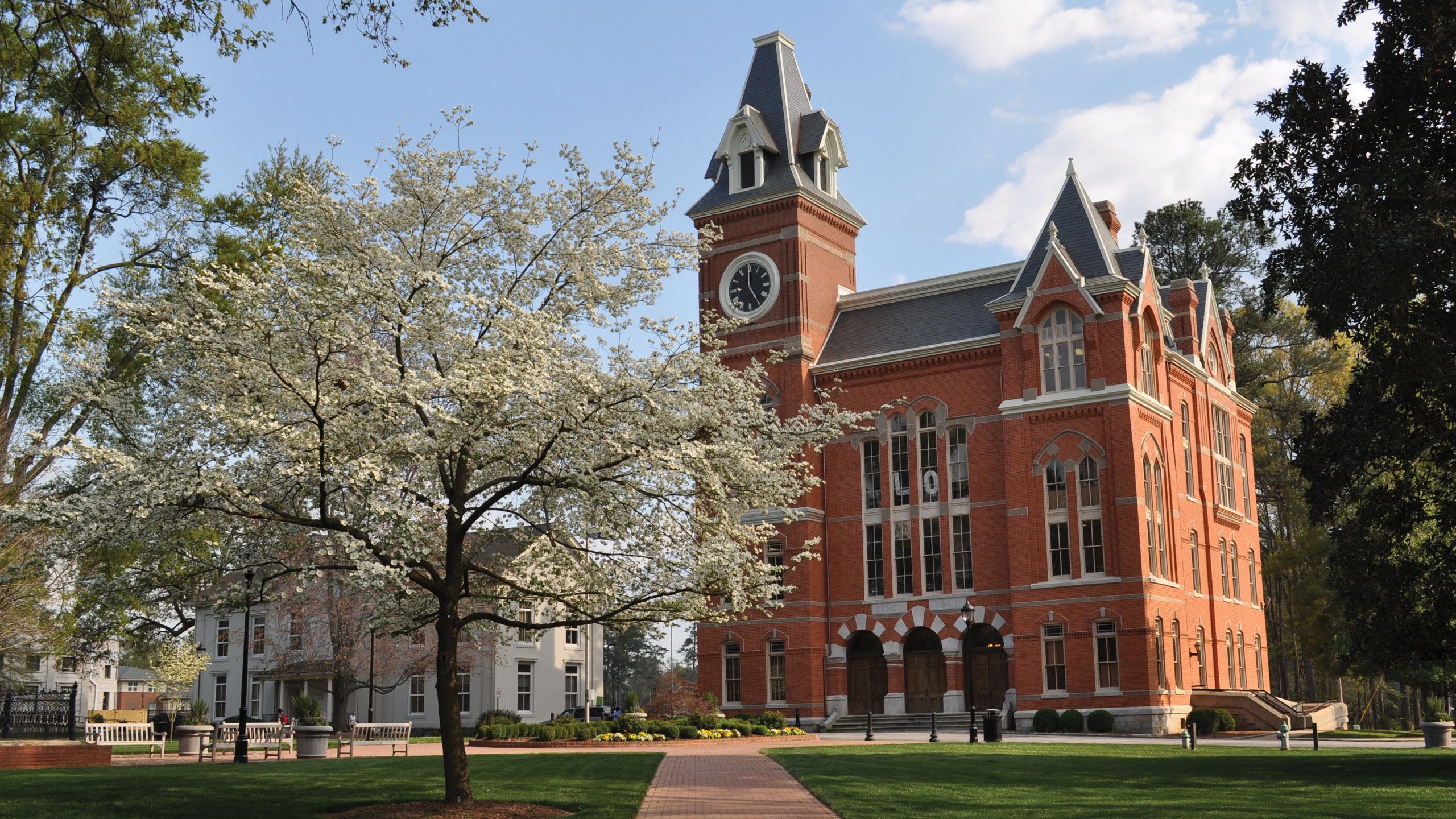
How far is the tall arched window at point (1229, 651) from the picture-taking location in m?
46.2

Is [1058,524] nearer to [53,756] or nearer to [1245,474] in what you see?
[1245,474]

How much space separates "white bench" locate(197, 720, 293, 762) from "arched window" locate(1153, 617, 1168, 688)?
26145mm

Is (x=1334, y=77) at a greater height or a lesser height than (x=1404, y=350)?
greater

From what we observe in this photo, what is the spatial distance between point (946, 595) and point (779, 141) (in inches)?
771

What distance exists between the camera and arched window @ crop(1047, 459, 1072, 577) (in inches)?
1596

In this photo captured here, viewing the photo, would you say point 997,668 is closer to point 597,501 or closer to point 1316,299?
point 1316,299

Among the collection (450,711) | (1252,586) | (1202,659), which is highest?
(1252,586)

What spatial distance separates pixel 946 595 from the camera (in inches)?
1682

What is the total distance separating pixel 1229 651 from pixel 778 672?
17.7 m

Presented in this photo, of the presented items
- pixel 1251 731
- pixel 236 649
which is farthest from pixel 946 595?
pixel 236 649

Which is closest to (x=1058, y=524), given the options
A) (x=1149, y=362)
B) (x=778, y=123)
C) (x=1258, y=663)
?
(x=1149, y=362)

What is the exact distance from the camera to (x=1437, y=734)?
96.1 ft

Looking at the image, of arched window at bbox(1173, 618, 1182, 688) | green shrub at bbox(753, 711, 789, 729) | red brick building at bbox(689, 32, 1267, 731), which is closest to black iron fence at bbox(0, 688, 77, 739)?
green shrub at bbox(753, 711, 789, 729)

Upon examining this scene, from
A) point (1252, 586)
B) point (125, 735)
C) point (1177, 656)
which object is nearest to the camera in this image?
point (125, 735)
